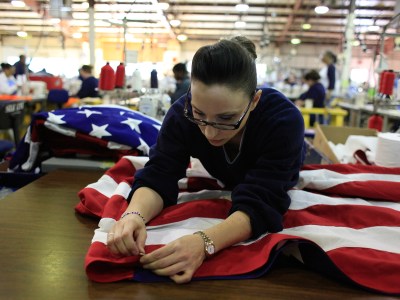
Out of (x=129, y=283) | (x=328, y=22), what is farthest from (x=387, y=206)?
(x=328, y=22)

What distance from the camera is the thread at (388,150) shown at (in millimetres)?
1406

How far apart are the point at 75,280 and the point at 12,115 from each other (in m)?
2.97

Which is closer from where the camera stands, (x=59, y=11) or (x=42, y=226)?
(x=42, y=226)

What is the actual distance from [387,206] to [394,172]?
0.74 feet

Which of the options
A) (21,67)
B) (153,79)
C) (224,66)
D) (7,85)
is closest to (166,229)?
(224,66)

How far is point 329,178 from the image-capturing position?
4.05 feet

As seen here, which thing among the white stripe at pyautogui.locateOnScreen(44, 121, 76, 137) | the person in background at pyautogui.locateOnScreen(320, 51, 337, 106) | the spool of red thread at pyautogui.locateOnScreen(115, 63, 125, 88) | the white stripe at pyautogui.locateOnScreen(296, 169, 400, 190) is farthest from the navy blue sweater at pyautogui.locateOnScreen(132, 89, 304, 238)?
the person in background at pyautogui.locateOnScreen(320, 51, 337, 106)

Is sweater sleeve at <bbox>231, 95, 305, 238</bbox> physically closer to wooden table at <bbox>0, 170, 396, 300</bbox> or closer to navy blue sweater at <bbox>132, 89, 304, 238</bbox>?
navy blue sweater at <bbox>132, 89, 304, 238</bbox>

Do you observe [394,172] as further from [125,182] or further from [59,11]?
[59,11]

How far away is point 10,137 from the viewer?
4.48 m

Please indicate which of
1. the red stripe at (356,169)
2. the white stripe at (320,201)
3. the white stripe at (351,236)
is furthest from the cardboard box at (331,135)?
the white stripe at (351,236)

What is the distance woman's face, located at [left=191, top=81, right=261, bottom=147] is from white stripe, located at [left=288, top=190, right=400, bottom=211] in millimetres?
319

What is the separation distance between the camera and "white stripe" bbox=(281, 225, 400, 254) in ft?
2.73

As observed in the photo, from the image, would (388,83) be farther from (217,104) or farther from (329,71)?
(329,71)
